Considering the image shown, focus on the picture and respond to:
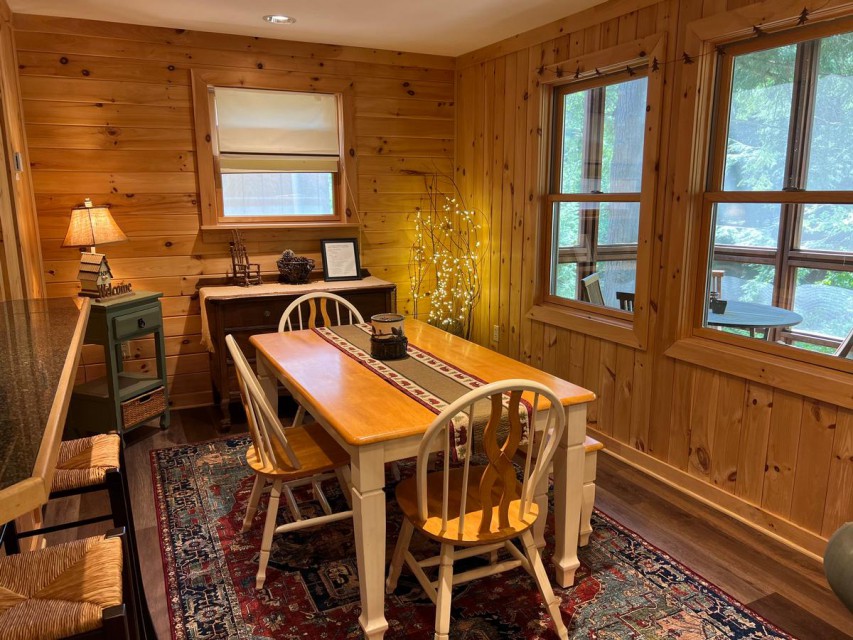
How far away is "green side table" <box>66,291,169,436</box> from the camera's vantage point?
330cm

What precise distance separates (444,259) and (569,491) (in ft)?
9.14

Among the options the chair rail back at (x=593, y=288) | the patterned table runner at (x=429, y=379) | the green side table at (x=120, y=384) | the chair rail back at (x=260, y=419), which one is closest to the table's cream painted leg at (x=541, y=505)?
the patterned table runner at (x=429, y=379)

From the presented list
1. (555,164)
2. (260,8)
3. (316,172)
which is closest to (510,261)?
(555,164)

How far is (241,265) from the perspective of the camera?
12.9 ft

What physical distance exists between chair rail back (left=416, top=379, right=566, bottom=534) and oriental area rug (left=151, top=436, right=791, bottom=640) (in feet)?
1.48

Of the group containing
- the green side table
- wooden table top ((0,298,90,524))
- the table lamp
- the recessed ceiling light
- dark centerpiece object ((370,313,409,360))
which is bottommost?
the green side table

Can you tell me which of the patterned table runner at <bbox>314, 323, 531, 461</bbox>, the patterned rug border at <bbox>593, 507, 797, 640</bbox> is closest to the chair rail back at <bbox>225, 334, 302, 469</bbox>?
the patterned table runner at <bbox>314, 323, 531, 461</bbox>

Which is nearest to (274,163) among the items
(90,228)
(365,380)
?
(90,228)

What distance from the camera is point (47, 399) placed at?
1196mm

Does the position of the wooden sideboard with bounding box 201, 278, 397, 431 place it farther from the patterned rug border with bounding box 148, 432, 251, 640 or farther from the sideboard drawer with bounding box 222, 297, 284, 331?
the patterned rug border with bounding box 148, 432, 251, 640

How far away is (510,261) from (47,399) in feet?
10.7

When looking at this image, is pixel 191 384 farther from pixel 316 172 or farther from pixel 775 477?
pixel 775 477

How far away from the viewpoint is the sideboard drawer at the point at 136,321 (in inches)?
132

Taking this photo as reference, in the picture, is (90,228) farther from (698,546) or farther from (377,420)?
(698,546)
